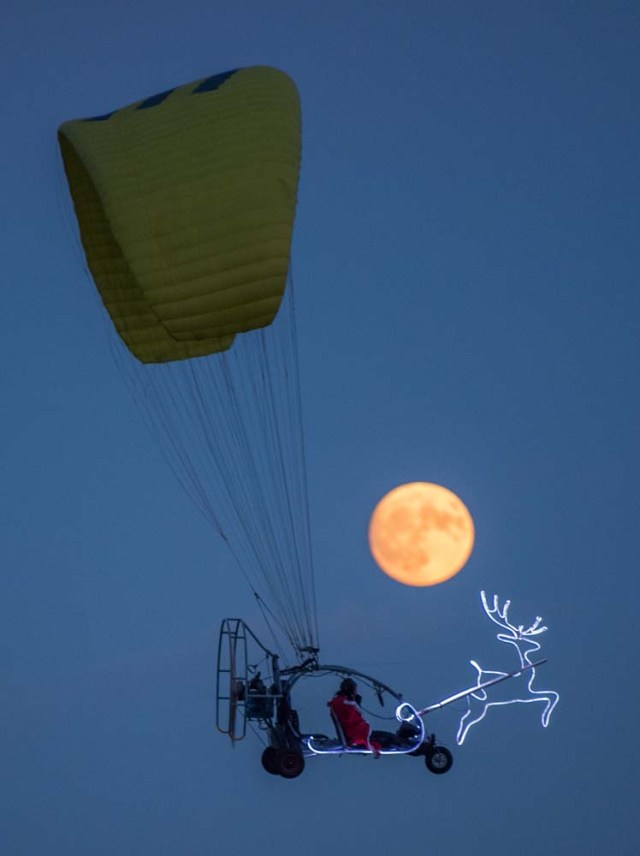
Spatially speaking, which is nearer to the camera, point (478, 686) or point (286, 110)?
point (286, 110)

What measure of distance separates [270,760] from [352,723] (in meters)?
1.08

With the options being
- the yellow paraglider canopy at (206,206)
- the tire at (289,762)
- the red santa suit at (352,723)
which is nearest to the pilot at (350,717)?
the red santa suit at (352,723)

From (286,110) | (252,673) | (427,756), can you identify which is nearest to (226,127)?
(286,110)

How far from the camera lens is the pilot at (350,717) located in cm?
2227

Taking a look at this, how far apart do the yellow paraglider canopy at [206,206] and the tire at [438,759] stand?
552 centimetres

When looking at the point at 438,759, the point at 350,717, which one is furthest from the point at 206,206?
the point at 438,759

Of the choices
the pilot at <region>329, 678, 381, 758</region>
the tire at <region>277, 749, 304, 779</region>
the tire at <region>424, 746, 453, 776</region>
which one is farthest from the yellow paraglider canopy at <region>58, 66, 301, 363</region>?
the tire at <region>424, 746, 453, 776</region>

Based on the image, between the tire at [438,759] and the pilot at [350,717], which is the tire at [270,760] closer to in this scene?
the pilot at [350,717]

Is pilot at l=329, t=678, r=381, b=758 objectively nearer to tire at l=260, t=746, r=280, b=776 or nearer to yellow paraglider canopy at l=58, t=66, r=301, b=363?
tire at l=260, t=746, r=280, b=776

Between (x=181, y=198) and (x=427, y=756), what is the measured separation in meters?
7.23

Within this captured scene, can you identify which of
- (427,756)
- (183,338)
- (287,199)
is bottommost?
(427,756)

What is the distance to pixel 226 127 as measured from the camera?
21.5 metres

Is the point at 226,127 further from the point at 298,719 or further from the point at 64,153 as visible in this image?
the point at 298,719

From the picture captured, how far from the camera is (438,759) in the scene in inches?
914
